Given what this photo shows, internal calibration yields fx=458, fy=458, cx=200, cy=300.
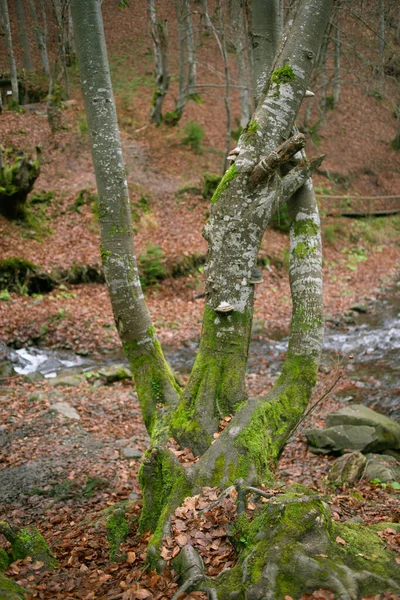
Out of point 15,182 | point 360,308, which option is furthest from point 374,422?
point 15,182

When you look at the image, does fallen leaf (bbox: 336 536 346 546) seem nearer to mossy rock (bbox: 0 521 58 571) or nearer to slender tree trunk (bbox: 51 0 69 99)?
mossy rock (bbox: 0 521 58 571)

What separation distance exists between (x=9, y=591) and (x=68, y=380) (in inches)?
256

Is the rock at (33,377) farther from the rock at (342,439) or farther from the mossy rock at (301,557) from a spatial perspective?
the mossy rock at (301,557)

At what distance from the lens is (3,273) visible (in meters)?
11.8

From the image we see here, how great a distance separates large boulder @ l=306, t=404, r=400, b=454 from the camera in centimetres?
662

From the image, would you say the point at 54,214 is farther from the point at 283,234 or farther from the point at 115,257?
the point at 115,257

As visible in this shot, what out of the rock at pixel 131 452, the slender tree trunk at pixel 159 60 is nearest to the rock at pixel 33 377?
the rock at pixel 131 452

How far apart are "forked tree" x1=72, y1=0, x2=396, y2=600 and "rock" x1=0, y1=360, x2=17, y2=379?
5.48 meters

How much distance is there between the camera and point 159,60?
19844 mm

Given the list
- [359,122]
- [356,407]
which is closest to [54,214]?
[356,407]

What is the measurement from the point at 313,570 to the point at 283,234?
16170mm

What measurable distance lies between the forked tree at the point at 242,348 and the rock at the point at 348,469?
2156 mm

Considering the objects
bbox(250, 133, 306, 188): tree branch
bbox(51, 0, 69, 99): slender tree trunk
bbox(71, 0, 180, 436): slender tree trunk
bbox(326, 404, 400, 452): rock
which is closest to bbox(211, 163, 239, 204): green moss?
bbox(250, 133, 306, 188): tree branch

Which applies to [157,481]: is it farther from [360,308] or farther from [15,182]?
[15,182]
